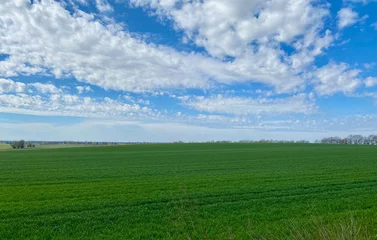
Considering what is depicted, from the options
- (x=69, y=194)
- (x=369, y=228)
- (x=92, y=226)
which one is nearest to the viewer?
(x=369, y=228)

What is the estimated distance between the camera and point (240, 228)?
885 cm

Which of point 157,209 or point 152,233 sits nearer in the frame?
point 152,233

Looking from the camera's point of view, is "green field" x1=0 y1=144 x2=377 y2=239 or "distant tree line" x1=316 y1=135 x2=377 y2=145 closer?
"green field" x1=0 y1=144 x2=377 y2=239

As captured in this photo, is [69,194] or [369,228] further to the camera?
[69,194]

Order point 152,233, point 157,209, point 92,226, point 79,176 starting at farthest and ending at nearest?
point 79,176
point 157,209
point 92,226
point 152,233

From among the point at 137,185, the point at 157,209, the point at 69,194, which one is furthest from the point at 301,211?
the point at 69,194

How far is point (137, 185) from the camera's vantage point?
17.5 metres

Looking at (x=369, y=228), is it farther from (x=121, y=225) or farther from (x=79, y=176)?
Result: (x=79, y=176)

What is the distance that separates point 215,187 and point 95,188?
23.9 feet

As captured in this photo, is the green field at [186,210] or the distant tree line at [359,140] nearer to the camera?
the green field at [186,210]

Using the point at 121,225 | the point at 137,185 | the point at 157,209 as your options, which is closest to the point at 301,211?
the point at 157,209

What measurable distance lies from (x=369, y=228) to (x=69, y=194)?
13.6 meters

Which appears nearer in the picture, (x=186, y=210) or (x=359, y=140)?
(x=186, y=210)

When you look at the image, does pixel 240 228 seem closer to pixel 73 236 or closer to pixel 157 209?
pixel 157 209
